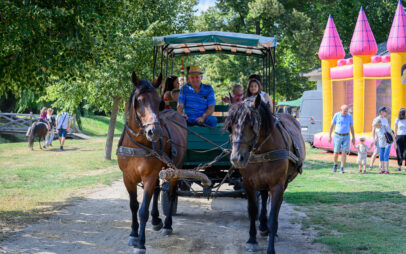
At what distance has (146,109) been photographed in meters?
A: 5.49

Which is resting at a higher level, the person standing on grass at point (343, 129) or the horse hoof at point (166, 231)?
the person standing on grass at point (343, 129)

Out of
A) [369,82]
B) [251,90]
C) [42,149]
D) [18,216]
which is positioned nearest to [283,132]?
[251,90]

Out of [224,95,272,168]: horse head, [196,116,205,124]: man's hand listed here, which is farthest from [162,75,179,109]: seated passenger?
[224,95,272,168]: horse head

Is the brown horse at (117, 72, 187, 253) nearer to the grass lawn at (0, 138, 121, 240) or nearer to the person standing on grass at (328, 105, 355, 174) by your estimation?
the grass lawn at (0, 138, 121, 240)

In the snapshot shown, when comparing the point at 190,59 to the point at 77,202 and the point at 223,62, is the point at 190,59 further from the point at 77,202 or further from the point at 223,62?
the point at 77,202

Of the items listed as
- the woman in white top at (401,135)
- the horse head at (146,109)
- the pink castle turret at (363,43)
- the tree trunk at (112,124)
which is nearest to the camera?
the horse head at (146,109)

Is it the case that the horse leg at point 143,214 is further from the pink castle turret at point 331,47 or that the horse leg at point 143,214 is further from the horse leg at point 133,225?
the pink castle turret at point 331,47

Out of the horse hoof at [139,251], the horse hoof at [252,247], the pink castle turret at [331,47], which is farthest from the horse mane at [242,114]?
the pink castle turret at [331,47]

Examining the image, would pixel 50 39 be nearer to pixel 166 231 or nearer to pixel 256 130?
pixel 166 231

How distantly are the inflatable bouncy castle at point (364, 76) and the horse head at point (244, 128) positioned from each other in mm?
12645

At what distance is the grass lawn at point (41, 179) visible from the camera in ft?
26.7

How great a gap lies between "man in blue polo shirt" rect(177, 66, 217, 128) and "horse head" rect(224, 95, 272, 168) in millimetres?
2311

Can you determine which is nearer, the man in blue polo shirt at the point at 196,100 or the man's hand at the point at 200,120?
the man's hand at the point at 200,120

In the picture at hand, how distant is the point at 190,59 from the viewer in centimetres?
2069
